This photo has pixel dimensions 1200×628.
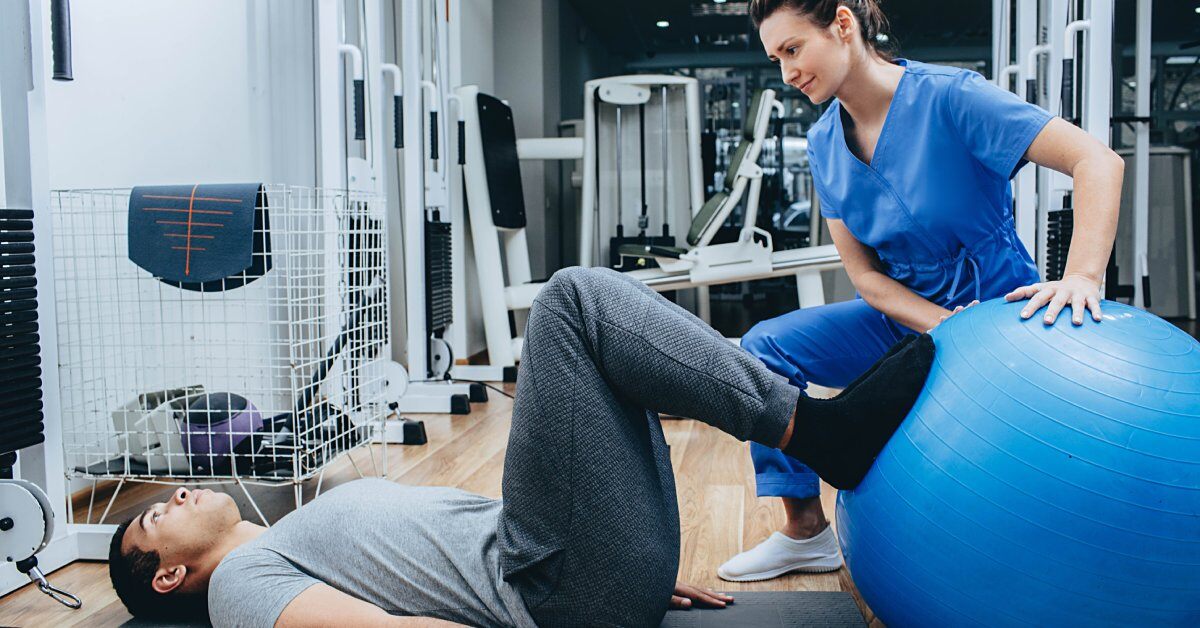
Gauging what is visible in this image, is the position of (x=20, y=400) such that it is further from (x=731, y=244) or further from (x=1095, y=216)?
(x=731, y=244)

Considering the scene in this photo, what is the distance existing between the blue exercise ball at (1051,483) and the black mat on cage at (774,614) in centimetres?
24

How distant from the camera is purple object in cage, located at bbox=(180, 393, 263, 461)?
1822 mm

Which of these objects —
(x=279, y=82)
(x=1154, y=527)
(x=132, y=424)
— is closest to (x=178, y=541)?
(x=132, y=424)

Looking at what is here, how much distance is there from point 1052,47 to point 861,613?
219 centimetres

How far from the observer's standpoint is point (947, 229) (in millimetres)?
1415

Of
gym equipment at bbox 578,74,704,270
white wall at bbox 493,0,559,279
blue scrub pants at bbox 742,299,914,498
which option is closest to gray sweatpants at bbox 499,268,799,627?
blue scrub pants at bbox 742,299,914,498

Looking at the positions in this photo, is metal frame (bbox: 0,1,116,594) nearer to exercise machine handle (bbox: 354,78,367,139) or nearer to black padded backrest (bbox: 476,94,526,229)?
exercise machine handle (bbox: 354,78,367,139)

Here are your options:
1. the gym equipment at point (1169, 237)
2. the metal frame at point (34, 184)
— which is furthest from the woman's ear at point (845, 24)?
the gym equipment at point (1169, 237)

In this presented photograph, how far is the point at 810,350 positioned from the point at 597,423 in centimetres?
55

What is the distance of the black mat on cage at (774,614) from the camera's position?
1330mm

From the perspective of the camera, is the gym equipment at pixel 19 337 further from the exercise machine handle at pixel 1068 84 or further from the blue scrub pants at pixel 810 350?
the exercise machine handle at pixel 1068 84

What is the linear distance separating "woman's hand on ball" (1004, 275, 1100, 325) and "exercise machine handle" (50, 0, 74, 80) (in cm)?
150

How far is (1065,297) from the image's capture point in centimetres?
113

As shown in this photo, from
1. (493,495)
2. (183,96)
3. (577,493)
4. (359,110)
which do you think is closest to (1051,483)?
(577,493)
